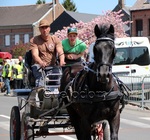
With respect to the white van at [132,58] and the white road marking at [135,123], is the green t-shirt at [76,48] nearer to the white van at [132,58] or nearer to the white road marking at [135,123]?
the white road marking at [135,123]

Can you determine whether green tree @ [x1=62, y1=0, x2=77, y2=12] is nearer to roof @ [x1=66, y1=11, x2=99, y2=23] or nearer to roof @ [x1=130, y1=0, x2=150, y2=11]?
roof @ [x1=66, y1=11, x2=99, y2=23]

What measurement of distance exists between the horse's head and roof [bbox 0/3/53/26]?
237 feet

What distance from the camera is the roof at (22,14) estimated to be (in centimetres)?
8025

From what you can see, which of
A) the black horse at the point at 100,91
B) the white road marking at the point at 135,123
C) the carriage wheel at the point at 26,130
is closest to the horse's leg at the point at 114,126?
the black horse at the point at 100,91

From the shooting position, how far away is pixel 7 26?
80.8m

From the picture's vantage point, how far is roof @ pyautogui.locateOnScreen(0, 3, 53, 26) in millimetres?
80250

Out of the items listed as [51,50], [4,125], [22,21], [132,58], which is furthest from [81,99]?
[22,21]

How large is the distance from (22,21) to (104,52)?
74566mm

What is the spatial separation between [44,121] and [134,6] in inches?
1846

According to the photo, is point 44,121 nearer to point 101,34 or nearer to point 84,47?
point 84,47

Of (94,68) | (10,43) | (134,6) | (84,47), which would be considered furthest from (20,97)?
(10,43)

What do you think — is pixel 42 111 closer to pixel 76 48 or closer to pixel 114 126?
pixel 76 48

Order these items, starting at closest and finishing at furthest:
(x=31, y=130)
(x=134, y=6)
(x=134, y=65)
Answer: (x=31, y=130) → (x=134, y=65) → (x=134, y=6)

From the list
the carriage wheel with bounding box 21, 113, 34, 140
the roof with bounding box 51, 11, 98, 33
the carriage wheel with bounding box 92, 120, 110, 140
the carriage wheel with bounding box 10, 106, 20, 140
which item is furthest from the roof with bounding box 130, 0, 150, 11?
the carriage wheel with bounding box 92, 120, 110, 140
